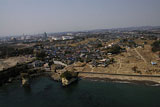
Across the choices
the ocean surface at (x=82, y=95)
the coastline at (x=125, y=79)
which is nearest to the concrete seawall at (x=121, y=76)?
the coastline at (x=125, y=79)

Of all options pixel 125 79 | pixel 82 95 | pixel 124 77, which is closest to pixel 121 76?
pixel 124 77

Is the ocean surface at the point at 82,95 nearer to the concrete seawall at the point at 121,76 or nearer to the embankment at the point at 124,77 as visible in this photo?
the embankment at the point at 124,77

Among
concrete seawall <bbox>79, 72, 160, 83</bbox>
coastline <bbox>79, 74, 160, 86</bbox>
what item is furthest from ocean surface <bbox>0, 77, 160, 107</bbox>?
concrete seawall <bbox>79, 72, 160, 83</bbox>

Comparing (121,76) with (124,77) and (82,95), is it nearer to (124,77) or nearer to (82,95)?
→ (124,77)

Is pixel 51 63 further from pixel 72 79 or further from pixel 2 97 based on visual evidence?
pixel 2 97

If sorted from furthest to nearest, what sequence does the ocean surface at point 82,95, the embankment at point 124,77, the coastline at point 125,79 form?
the embankment at point 124,77 < the coastline at point 125,79 < the ocean surface at point 82,95

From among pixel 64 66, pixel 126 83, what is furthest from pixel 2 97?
pixel 126 83

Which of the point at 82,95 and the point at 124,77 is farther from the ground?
the point at 124,77

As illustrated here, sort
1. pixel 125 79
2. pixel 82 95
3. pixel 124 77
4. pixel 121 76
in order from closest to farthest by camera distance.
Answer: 1. pixel 82 95
2. pixel 125 79
3. pixel 124 77
4. pixel 121 76
